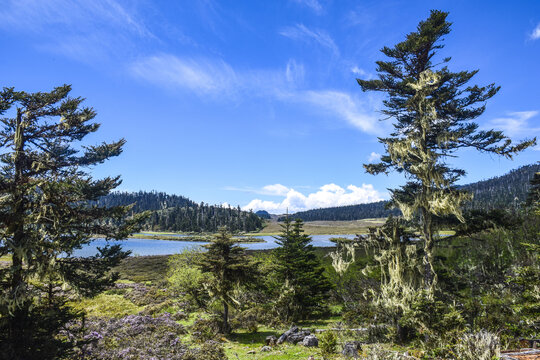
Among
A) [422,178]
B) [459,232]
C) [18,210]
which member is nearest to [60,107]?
[18,210]

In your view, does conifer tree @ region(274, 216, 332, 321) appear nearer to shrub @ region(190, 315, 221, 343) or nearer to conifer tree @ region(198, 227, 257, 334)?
conifer tree @ region(198, 227, 257, 334)

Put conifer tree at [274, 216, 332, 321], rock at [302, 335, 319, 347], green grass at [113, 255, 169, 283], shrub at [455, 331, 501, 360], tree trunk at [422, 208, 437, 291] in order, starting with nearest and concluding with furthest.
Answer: shrub at [455, 331, 501, 360]
tree trunk at [422, 208, 437, 291]
rock at [302, 335, 319, 347]
conifer tree at [274, 216, 332, 321]
green grass at [113, 255, 169, 283]

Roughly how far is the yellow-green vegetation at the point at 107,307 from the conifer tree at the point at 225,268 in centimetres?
1088

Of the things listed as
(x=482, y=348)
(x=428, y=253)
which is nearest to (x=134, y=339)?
(x=428, y=253)

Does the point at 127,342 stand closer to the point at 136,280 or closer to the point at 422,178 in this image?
the point at 422,178

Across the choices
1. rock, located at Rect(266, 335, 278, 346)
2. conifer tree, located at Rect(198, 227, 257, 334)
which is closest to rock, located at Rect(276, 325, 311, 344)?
rock, located at Rect(266, 335, 278, 346)

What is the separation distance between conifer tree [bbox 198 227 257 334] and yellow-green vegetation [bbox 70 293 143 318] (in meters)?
10.9

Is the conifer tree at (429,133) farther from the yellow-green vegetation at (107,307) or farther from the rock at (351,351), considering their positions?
the yellow-green vegetation at (107,307)

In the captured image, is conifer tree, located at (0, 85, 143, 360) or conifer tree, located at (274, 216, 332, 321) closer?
conifer tree, located at (0, 85, 143, 360)

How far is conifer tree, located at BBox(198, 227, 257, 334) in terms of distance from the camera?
51.2 feet

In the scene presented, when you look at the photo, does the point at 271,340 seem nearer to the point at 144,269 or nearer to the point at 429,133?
the point at 429,133

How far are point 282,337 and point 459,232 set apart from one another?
32.4ft

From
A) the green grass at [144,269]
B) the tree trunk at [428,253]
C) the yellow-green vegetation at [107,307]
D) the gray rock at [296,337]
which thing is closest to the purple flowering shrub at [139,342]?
the yellow-green vegetation at [107,307]

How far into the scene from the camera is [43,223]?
31.8 ft
